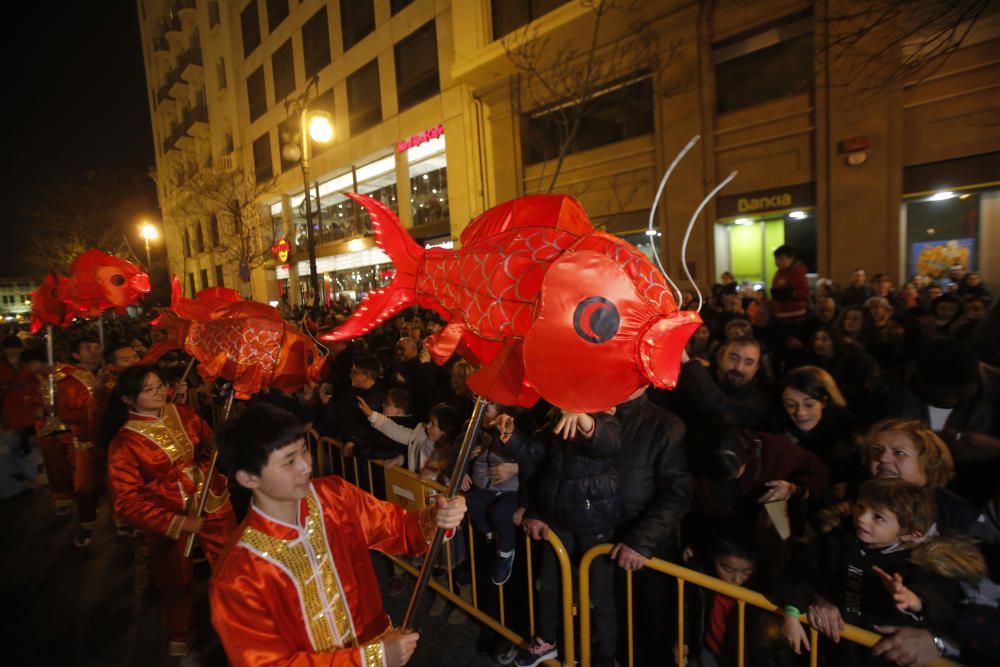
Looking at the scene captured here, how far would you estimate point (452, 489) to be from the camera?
1.75m

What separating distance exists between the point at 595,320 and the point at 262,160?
29.7 metres

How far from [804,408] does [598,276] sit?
2.35 metres

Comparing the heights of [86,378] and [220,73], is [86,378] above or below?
below

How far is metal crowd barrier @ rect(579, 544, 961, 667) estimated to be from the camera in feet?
6.43

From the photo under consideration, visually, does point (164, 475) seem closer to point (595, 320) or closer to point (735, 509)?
point (595, 320)

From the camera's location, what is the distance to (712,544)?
275 cm

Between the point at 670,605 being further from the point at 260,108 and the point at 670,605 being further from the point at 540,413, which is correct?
the point at 260,108

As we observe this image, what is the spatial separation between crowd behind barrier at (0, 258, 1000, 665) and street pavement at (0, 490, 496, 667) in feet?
0.87

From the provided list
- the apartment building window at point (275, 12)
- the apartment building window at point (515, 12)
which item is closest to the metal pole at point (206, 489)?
the apartment building window at point (515, 12)

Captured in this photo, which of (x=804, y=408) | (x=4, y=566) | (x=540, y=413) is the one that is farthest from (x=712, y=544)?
(x=4, y=566)

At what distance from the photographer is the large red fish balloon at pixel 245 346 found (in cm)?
323

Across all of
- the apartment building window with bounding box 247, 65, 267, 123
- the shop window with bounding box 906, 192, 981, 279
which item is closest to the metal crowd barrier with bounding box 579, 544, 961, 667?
the shop window with bounding box 906, 192, 981, 279

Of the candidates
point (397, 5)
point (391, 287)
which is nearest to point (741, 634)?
point (391, 287)

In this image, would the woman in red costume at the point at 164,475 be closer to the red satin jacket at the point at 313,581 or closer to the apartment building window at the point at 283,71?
the red satin jacket at the point at 313,581
